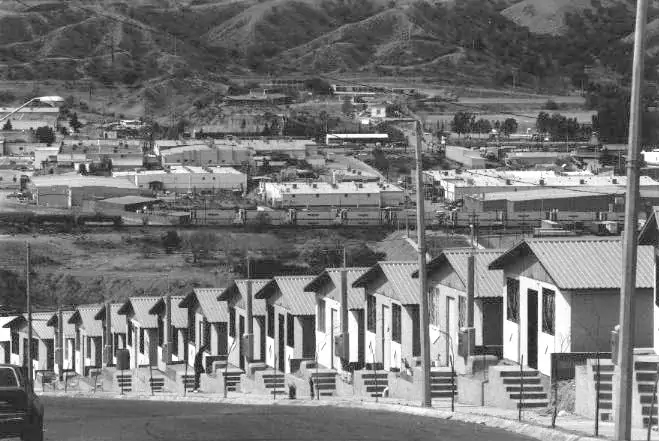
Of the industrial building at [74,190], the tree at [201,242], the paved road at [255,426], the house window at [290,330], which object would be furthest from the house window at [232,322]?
the industrial building at [74,190]

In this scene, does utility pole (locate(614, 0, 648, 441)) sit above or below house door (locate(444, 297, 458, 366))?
above

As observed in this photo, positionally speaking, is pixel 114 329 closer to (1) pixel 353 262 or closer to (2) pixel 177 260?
(1) pixel 353 262

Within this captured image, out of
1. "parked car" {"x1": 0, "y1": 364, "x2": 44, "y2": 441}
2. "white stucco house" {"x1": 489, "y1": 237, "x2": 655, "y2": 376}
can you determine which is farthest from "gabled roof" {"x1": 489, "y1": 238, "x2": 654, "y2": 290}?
"parked car" {"x1": 0, "y1": 364, "x2": 44, "y2": 441}

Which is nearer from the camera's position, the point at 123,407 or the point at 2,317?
the point at 123,407

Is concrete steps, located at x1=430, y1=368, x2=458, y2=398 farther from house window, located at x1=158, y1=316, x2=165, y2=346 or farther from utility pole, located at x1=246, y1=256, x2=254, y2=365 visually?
house window, located at x1=158, y1=316, x2=165, y2=346

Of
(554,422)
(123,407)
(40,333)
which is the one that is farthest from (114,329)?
(554,422)
